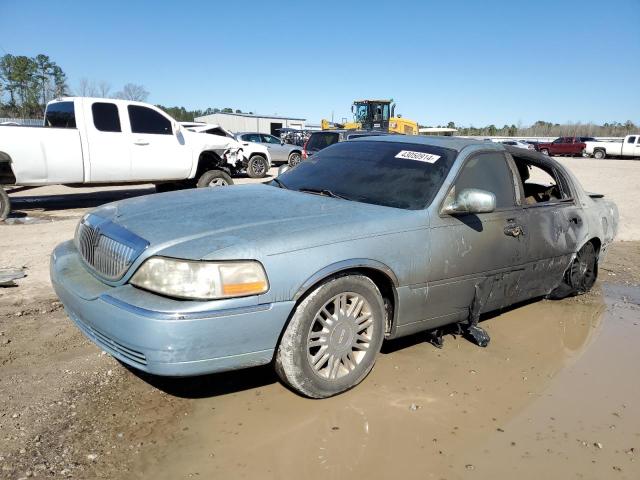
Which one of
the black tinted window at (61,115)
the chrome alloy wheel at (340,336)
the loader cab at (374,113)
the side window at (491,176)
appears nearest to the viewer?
the chrome alloy wheel at (340,336)

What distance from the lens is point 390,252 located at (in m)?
3.07

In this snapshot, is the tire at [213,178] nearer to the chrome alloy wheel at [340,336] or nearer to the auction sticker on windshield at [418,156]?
the auction sticker on windshield at [418,156]

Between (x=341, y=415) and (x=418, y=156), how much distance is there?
2008 mm

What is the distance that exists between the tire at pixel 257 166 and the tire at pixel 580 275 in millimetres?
11797

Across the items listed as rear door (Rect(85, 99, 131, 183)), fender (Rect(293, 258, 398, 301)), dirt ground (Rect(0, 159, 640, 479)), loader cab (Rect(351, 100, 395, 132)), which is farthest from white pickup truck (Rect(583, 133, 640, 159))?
fender (Rect(293, 258, 398, 301))

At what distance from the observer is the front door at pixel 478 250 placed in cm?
336

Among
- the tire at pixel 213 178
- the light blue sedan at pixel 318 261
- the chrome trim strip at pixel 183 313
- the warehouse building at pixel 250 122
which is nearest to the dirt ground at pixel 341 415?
the light blue sedan at pixel 318 261

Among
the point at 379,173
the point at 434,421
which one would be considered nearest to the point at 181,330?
the point at 434,421

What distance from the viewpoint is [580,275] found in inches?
197

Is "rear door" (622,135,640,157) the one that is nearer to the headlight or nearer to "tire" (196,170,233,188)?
"tire" (196,170,233,188)

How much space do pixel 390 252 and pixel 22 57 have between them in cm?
4910

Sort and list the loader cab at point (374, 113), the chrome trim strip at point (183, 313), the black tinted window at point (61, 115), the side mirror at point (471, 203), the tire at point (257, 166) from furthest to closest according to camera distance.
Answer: the loader cab at point (374, 113) → the tire at point (257, 166) → the black tinted window at point (61, 115) → the side mirror at point (471, 203) → the chrome trim strip at point (183, 313)

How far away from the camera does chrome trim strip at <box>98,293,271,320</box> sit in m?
2.42

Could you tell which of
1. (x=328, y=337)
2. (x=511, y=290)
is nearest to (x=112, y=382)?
(x=328, y=337)
